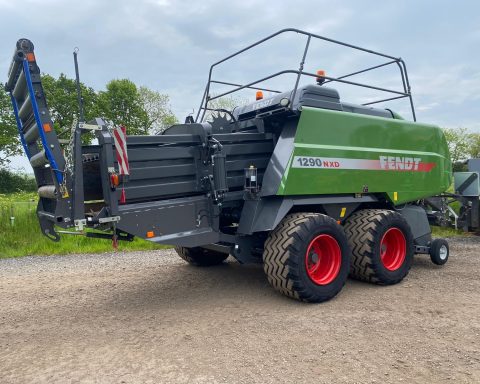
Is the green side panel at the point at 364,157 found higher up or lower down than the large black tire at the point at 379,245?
higher up

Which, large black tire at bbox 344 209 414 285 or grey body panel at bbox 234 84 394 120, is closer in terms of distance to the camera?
grey body panel at bbox 234 84 394 120

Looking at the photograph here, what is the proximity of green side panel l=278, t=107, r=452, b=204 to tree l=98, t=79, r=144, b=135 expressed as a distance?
31.6m

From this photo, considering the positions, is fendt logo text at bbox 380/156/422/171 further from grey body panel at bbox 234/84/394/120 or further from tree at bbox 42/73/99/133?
tree at bbox 42/73/99/133

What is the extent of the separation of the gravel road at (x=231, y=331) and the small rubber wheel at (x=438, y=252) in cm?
23

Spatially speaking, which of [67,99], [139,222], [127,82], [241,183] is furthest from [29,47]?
[127,82]

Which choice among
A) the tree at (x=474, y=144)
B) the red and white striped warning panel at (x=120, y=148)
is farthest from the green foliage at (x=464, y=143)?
the red and white striped warning panel at (x=120, y=148)

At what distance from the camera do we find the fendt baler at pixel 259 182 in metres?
3.98

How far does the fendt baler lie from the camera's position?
398cm

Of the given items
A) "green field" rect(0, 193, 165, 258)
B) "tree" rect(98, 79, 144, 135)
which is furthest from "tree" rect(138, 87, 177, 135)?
"green field" rect(0, 193, 165, 258)

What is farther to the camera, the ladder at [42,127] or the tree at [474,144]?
the tree at [474,144]

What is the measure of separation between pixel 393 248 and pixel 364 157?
1.36 metres

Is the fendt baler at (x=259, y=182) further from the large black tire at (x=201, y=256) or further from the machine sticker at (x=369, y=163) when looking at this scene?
the large black tire at (x=201, y=256)

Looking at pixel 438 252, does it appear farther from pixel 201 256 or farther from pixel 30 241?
pixel 30 241

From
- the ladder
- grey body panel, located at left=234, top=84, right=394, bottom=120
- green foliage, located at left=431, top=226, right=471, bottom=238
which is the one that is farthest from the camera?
green foliage, located at left=431, top=226, right=471, bottom=238
